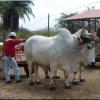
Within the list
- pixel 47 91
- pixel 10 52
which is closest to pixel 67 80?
pixel 47 91

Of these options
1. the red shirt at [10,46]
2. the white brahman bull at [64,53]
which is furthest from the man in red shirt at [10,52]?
the white brahman bull at [64,53]

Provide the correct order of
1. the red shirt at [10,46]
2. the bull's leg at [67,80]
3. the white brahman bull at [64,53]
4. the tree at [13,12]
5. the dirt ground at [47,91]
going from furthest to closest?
1. the tree at [13,12]
2. the red shirt at [10,46]
3. the bull's leg at [67,80]
4. the white brahman bull at [64,53]
5. the dirt ground at [47,91]

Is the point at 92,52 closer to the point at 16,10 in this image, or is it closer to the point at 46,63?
the point at 46,63

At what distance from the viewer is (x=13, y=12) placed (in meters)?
40.1

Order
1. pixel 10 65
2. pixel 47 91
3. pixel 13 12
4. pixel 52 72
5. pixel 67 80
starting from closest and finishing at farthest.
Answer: pixel 47 91
pixel 52 72
pixel 67 80
pixel 10 65
pixel 13 12

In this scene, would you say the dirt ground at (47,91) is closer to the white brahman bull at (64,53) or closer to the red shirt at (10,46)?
the white brahman bull at (64,53)

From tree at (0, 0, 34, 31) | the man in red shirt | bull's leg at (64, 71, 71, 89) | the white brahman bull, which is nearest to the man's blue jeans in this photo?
the man in red shirt

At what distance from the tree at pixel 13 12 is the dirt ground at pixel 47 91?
2767cm

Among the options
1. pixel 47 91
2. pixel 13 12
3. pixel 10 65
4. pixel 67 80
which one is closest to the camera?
pixel 47 91

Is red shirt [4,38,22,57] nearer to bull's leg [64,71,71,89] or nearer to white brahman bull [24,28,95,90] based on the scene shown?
white brahman bull [24,28,95,90]

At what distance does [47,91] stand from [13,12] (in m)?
31.4

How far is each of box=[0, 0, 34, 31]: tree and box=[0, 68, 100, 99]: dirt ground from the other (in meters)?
27.7

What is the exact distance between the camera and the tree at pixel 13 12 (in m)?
38.9

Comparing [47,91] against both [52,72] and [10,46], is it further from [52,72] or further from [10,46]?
[10,46]
